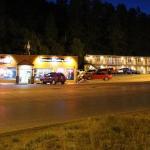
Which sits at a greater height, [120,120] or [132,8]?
[132,8]

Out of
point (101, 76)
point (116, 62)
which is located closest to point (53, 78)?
point (101, 76)

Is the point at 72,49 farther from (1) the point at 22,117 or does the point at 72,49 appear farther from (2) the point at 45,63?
(1) the point at 22,117

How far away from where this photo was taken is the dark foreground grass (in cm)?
1045

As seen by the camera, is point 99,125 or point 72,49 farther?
point 72,49

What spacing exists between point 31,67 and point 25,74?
4.85 ft

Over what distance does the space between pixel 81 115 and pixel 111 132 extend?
721cm

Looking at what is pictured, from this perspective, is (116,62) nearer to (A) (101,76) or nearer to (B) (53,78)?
(A) (101,76)

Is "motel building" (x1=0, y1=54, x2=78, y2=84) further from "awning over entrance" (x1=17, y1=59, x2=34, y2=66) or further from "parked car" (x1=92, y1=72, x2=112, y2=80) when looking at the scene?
"parked car" (x1=92, y1=72, x2=112, y2=80)

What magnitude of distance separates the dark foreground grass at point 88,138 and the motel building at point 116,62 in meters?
80.5

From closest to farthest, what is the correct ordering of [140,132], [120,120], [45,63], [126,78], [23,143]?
[23,143], [140,132], [120,120], [45,63], [126,78]

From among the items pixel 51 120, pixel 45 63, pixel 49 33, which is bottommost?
pixel 51 120

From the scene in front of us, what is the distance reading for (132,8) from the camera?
166625 millimetres

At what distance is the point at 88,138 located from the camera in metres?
11.7

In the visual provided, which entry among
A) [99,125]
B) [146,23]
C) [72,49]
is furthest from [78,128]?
[146,23]
